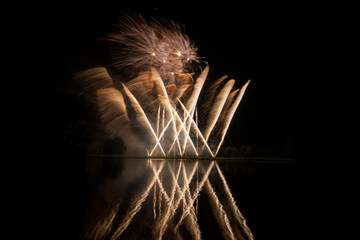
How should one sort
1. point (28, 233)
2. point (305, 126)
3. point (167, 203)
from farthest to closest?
point (305, 126), point (167, 203), point (28, 233)

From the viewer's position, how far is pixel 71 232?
3428mm

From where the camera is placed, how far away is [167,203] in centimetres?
514

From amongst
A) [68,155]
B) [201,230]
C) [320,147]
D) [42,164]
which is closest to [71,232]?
[201,230]

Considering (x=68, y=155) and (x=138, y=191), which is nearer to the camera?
(x=138, y=191)

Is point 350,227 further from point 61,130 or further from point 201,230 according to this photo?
point 61,130

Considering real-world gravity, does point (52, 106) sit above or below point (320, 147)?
above

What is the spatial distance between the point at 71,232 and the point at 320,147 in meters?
25.7

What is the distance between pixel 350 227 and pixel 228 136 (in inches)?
1528

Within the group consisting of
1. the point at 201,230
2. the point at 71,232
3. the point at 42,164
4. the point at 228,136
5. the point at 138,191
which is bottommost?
the point at 228,136

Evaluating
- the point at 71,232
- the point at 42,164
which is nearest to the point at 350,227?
the point at 71,232

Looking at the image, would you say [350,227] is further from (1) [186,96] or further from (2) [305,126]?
(2) [305,126]

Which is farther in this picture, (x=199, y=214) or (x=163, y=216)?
(x=199, y=214)

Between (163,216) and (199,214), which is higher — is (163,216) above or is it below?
above

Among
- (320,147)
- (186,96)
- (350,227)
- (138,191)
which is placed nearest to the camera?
(350,227)
